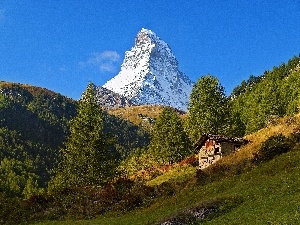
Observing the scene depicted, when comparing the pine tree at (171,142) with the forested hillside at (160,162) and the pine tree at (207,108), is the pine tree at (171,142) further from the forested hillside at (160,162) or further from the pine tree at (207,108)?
the pine tree at (207,108)

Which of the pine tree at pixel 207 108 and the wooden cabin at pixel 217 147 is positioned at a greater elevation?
the pine tree at pixel 207 108

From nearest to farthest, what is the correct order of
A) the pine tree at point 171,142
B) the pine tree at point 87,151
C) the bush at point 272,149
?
the bush at point 272,149, the pine tree at point 87,151, the pine tree at point 171,142

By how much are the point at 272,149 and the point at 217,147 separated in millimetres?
15941

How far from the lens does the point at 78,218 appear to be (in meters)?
43.5

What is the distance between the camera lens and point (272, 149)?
4228cm

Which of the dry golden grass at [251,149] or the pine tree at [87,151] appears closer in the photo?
the dry golden grass at [251,149]

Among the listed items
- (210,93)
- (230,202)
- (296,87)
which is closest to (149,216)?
(230,202)

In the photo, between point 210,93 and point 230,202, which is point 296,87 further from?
point 230,202

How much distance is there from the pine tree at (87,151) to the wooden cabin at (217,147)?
50.8 ft

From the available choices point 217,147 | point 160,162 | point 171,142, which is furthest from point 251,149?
point 160,162

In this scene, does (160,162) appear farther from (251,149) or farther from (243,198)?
(243,198)

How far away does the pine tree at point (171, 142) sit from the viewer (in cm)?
8638

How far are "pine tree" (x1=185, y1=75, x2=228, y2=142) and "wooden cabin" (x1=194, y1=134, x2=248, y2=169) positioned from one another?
13715 mm

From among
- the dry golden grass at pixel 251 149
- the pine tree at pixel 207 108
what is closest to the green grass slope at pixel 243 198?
the dry golden grass at pixel 251 149
